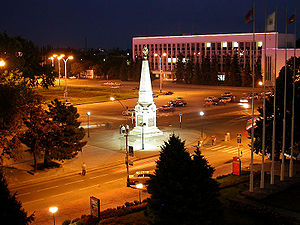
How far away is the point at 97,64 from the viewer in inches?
6841

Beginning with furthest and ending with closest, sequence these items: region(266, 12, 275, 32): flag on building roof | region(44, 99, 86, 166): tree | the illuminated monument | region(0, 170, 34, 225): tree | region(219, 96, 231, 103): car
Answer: region(219, 96, 231, 103): car → the illuminated monument → region(44, 99, 86, 166): tree → region(266, 12, 275, 32): flag on building roof → region(0, 170, 34, 225): tree

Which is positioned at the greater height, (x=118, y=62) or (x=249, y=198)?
(x=118, y=62)

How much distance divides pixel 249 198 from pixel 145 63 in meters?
25.6

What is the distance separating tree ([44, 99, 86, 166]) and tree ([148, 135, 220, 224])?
778 inches

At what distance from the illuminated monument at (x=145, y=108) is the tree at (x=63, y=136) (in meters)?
10.7

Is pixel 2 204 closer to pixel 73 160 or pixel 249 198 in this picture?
pixel 249 198

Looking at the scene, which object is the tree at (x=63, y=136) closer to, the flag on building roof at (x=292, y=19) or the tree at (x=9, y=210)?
the flag on building roof at (x=292, y=19)

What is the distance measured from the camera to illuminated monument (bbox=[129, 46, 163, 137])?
46438 millimetres

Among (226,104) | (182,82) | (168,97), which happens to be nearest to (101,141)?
(226,104)

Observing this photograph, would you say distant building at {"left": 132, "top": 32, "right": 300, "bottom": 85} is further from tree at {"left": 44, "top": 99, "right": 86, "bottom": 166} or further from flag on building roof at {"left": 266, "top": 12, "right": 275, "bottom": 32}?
flag on building roof at {"left": 266, "top": 12, "right": 275, "bottom": 32}

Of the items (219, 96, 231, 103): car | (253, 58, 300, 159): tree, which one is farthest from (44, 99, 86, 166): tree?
(219, 96, 231, 103): car

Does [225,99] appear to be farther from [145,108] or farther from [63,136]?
[63,136]

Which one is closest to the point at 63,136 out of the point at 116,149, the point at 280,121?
the point at 116,149

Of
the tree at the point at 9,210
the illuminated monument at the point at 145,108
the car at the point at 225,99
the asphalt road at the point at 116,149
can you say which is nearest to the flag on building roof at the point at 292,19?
the asphalt road at the point at 116,149
